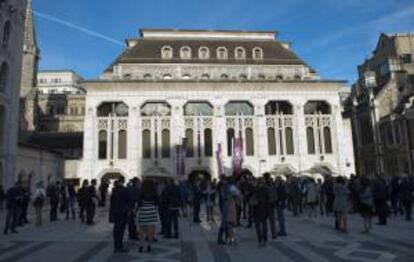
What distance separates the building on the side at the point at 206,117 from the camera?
143ft

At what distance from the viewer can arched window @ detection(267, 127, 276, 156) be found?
44.8 meters

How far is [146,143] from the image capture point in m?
43.9

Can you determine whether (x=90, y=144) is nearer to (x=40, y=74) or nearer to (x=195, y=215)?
(x=195, y=215)

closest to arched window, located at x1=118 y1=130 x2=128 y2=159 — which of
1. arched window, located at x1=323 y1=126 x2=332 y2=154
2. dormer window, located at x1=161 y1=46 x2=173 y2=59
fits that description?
dormer window, located at x1=161 y1=46 x2=173 y2=59

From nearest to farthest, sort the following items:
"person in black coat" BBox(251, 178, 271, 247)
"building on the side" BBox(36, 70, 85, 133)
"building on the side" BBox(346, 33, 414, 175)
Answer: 1. "person in black coat" BBox(251, 178, 271, 247)
2. "building on the side" BBox(346, 33, 414, 175)
3. "building on the side" BBox(36, 70, 85, 133)

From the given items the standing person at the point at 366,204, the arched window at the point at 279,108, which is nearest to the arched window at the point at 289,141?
the arched window at the point at 279,108

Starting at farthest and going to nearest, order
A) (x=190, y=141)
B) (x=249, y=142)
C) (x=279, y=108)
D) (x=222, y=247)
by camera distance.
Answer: (x=279, y=108) < (x=249, y=142) < (x=190, y=141) < (x=222, y=247)

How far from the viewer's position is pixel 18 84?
1320 inches

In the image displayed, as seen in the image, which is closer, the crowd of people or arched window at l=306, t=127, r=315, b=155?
the crowd of people

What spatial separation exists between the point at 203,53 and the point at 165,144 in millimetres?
13191

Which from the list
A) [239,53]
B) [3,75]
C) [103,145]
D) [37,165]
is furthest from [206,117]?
[3,75]

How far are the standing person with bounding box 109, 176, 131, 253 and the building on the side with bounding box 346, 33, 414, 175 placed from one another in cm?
4022

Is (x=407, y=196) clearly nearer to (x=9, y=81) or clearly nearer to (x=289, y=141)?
(x=289, y=141)

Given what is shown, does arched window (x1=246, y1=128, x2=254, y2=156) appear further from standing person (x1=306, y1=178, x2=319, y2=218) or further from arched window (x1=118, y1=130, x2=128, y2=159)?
standing person (x1=306, y1=178, x2=319, y2=218)
